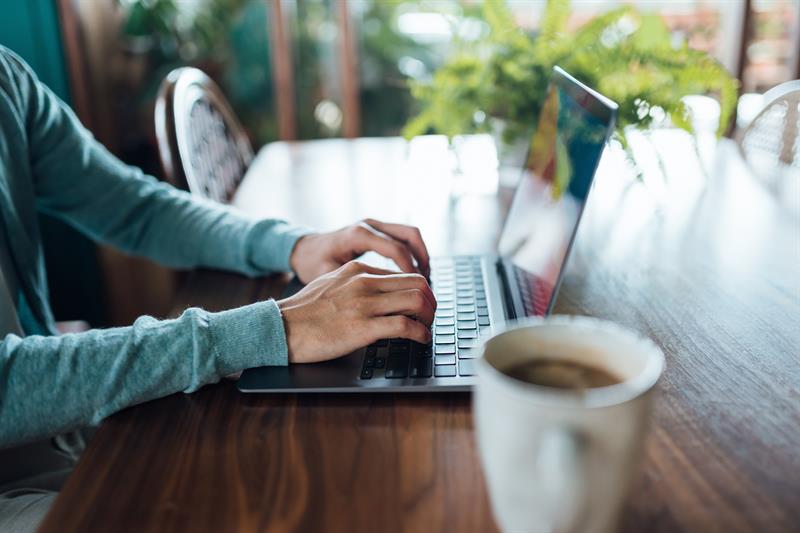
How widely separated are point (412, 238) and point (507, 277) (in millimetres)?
127

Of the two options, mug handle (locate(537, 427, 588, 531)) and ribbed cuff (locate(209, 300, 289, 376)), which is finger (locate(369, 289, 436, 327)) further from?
mug handle (locate(537, 427, 588, 531))

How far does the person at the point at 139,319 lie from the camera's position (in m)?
0.65

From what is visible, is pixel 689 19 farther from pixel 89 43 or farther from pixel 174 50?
pixel 89 43

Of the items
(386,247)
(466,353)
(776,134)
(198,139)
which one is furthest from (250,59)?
(466,353)

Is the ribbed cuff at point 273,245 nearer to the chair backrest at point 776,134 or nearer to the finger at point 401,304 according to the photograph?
the finger at point 401,304

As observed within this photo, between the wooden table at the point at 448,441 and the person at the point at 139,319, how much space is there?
0.13ft

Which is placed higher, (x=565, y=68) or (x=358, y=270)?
(x=565, y=68)

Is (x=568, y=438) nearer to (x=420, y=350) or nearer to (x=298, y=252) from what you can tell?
(x=420, y=350)

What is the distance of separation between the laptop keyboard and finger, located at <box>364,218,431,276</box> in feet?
0.09

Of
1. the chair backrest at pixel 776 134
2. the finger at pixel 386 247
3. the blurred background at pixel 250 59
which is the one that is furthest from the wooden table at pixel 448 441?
the blurred background at pixel 250 59

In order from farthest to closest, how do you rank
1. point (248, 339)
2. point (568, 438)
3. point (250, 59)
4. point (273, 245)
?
point (250, 59) < point (273, 245) < point (248, 339) < point (568, 438)

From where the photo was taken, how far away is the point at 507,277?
2.98 ft

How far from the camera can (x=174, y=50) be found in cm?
232

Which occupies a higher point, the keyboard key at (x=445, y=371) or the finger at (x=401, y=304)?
the finger at (x=401, y=304)
